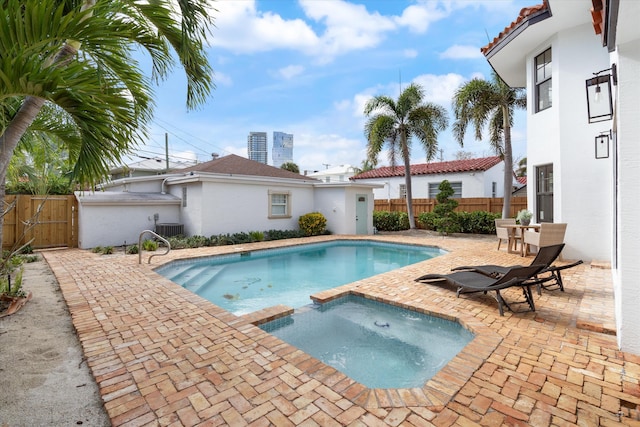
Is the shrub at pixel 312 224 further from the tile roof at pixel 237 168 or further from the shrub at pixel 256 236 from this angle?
the shrub at pixel 256 236

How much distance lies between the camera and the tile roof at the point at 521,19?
8742 mm

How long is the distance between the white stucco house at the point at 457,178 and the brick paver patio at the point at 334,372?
1605cm

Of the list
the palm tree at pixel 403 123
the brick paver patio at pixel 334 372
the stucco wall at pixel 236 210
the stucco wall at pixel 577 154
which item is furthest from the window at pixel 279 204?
the stucco wall at pixel 577 154

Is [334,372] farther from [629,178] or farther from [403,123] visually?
[403,123]

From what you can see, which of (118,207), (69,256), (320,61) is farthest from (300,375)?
(320,61)

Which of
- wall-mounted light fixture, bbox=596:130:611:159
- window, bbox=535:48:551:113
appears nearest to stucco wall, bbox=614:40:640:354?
wall-mounted light fixture, bbox=596:130:611:159

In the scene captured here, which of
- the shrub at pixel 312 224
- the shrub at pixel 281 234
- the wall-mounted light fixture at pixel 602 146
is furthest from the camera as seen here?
the shrub at pixel 312 224

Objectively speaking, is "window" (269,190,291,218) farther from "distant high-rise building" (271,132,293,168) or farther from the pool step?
"distant high-rise building" (271,132,293,168)

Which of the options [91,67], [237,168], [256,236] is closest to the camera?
[91,67]

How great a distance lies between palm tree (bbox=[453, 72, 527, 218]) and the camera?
1466 centimetres

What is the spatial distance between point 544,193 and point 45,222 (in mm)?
18368

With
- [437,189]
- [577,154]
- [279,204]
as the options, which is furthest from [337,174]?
A: [577,154]

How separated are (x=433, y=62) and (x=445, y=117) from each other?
10.8 ft

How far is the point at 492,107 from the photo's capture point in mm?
15023
